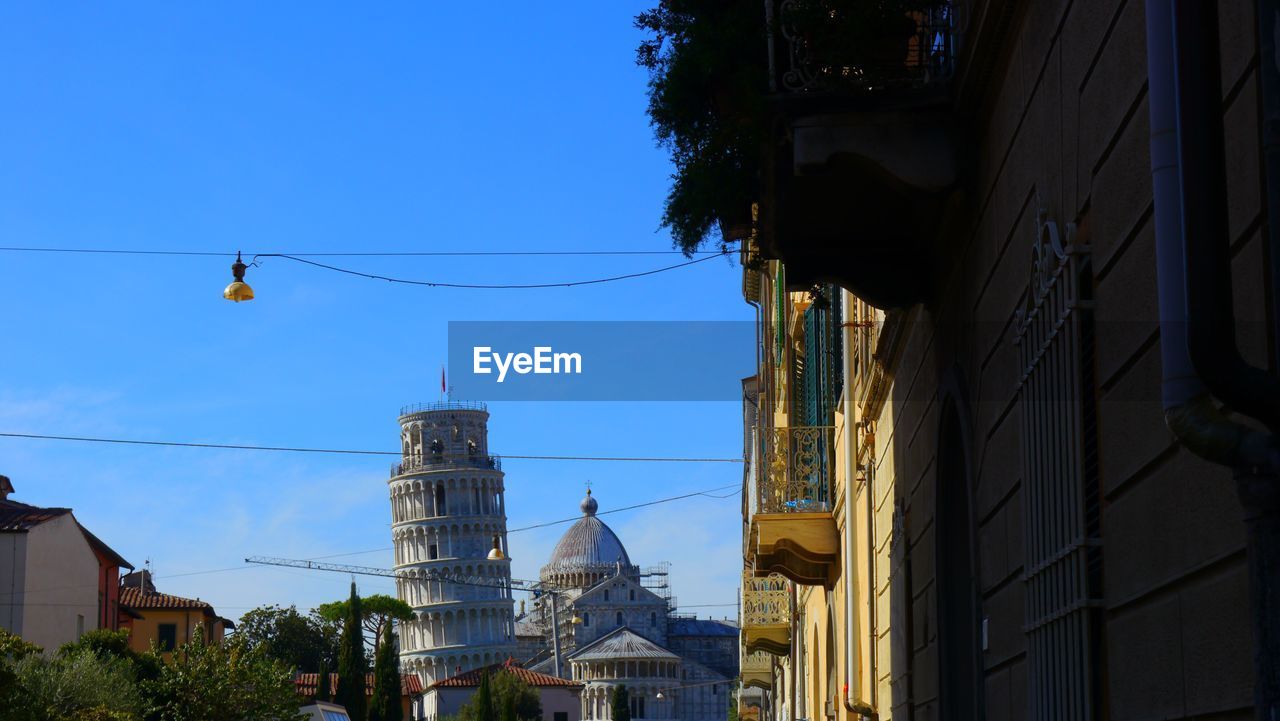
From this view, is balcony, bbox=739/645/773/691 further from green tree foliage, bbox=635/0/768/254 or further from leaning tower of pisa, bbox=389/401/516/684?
leaning tower of pisa, bbox=389/401/516/684

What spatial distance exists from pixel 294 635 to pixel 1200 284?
351ft

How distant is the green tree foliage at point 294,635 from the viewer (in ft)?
342

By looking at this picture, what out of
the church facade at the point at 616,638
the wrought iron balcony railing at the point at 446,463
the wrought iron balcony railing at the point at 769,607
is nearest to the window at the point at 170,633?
the wrought iron balcony railing at the point at 769,607

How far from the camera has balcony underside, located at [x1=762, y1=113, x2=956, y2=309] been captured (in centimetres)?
610

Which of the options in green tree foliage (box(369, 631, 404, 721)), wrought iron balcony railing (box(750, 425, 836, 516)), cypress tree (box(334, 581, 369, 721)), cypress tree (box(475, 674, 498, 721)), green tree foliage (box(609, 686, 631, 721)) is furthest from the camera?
green tree foliage (box(609, 686, 631, 721))

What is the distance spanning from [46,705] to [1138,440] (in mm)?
26947

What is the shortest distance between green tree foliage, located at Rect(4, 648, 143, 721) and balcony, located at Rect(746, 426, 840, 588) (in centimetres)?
1554

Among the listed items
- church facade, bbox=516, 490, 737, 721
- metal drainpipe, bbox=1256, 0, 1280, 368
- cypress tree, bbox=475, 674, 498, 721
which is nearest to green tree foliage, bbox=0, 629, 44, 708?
metal drainpipe, bbox=1256, 0, 1280, 368

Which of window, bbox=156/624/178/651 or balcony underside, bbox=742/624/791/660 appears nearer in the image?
balcony underside, bbox=742/624/791/660

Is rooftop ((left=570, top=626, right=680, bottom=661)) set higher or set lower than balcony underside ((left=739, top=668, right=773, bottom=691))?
lower

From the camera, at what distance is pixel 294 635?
347ft

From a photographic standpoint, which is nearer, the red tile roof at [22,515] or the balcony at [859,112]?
the balcony at [859,112]

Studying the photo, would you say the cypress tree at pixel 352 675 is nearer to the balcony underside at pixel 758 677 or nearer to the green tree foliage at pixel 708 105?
the balcony underside at pixel 758 677

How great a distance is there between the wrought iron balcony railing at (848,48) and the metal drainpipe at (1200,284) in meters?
2.96
